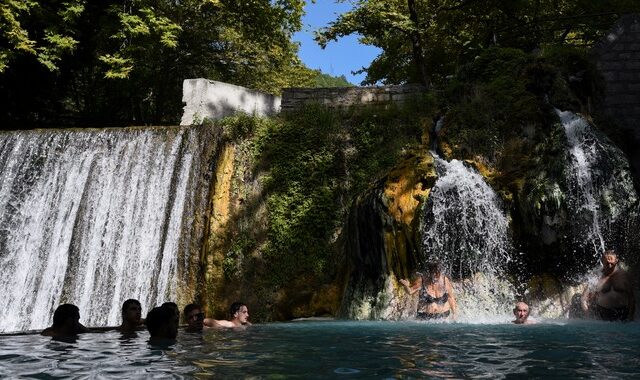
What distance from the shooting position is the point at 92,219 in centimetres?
1354

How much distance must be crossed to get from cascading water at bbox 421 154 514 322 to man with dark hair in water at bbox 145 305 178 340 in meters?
5.19

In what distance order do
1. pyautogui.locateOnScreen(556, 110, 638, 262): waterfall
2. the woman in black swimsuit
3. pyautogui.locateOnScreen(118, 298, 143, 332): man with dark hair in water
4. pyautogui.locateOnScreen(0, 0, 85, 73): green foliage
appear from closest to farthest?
pyautogui.locateOnScreen(118, 298, 143, 332): man with dark hair in water, the woman in black swimsuit, pyautogui.locateOnScreen(556, 110, 638, 262): waterfall, pyautogui.locateOnScreen(0, 0, 85, 73): green foliage

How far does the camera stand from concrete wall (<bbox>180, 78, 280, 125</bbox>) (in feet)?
54.6

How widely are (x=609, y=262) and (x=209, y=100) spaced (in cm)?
1125

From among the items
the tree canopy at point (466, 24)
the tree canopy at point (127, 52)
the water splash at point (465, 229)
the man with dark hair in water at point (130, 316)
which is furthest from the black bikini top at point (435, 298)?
the tree canopy at point (127, 52)

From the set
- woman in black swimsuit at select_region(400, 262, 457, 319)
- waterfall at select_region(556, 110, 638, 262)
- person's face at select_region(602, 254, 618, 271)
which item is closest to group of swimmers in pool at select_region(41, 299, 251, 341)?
woman in black swimsuit at select_region(400, 262, 457, 319)

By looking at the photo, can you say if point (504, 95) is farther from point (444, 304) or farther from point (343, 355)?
point (343, 355)

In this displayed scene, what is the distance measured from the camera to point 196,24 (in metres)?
24.9

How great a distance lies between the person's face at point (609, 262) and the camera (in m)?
9.50

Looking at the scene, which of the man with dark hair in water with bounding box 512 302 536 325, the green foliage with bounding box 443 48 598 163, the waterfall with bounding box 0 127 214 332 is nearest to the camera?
the man with dark hair in water with bounding box 512 302 536 325

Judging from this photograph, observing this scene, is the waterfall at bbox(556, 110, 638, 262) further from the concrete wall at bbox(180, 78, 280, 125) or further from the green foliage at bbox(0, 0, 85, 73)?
the green foliage at bbox(0, 0, 85, 73)

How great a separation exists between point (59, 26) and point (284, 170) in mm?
10958

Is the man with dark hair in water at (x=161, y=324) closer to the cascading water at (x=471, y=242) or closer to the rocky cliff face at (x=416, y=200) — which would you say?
the rocky cliff face at (x=416, y=200)

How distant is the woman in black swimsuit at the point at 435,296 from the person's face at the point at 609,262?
2473mm
